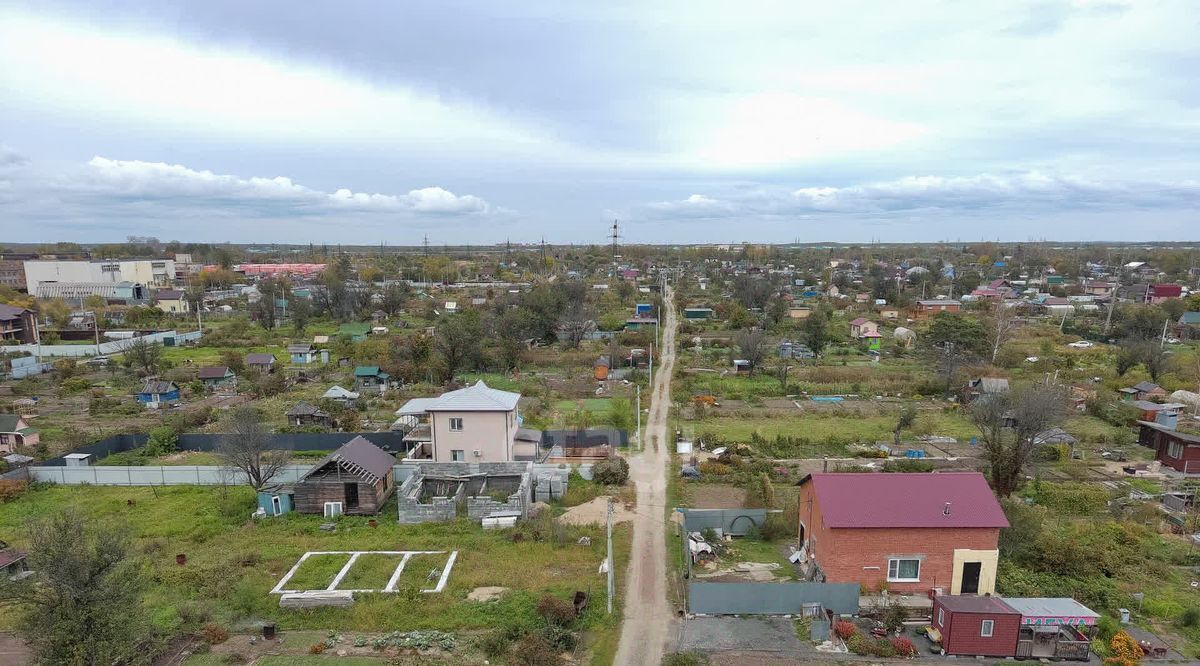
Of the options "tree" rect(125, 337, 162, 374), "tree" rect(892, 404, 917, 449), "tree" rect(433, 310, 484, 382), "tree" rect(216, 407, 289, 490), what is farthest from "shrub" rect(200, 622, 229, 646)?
"tree" rect(125, 337, 162, 374)

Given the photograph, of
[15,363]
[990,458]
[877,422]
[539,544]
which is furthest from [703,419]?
[15,363]

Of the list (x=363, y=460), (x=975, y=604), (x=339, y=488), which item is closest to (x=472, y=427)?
(x=363, y=460)

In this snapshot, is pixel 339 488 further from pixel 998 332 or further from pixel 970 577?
pixel 998 332

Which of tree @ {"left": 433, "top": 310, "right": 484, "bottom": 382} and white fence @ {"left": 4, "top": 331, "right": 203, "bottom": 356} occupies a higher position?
tree @ {"left": 433, "top": 310, "right": 484, "bottom": 382}

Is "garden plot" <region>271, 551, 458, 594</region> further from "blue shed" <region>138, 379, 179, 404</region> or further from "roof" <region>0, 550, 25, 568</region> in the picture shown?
"blue shed" <region>138, 379, 179, 404</region>

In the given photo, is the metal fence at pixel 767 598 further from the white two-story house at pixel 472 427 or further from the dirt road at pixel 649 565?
the white two-story house at pixel 472 427

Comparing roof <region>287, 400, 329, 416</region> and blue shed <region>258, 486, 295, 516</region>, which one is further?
roof <region>287, 400, 329, 416</region>

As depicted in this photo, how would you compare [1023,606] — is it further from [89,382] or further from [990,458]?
[89,382]
